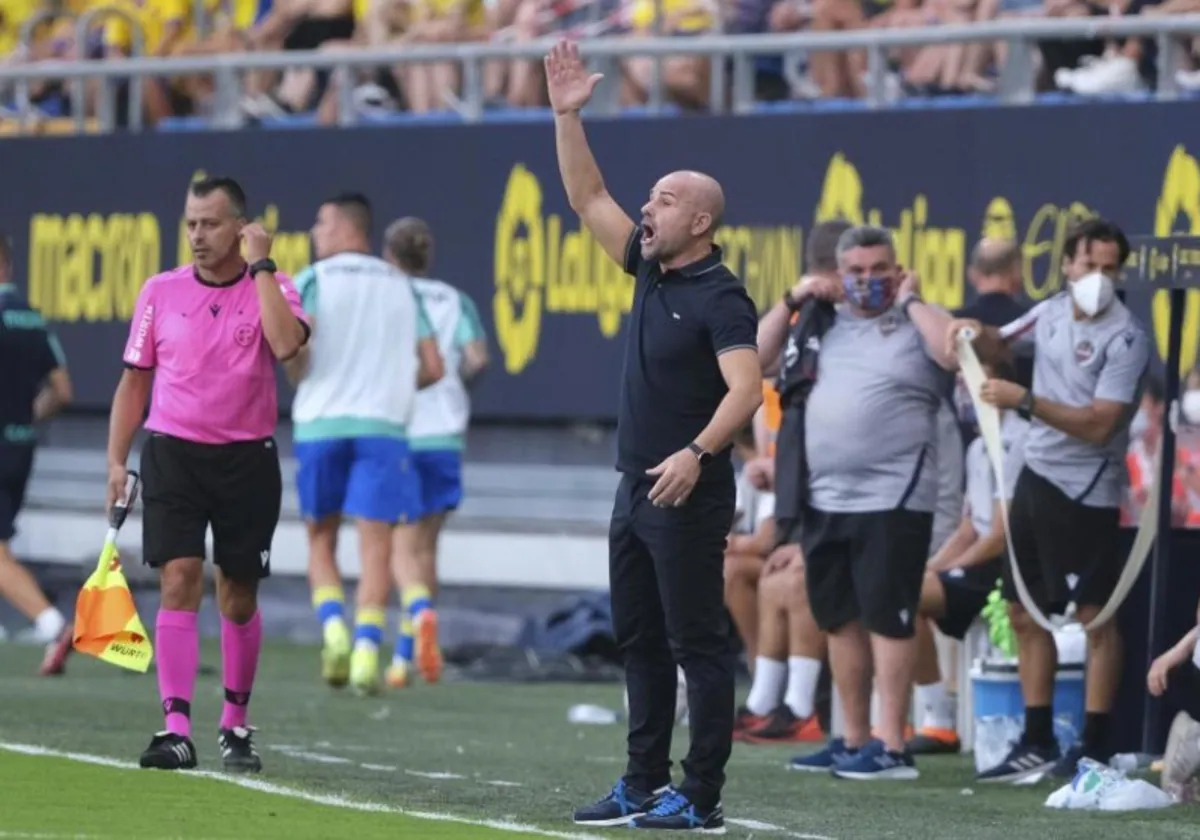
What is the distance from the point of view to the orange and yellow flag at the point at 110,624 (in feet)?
33.6

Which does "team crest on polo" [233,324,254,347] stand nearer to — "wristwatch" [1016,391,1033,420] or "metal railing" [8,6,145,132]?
"wristwatch" [1016,391,1033,420]

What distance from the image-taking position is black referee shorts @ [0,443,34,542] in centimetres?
1600

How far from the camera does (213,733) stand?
12398 millimetres

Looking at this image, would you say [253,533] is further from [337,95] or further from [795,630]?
[337,95]

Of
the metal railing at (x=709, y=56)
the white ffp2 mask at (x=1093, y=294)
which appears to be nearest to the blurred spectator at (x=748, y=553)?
the white ffp2 mask at (x=1093, y=294)

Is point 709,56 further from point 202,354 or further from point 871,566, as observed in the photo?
point 202,354

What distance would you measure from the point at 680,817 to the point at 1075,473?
10.2 ft

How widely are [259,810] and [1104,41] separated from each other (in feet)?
27.0

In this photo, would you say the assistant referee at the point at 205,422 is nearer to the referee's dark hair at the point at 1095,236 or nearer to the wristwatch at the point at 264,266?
the wristwatch at the point at 264,266

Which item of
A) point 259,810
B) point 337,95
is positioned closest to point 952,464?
point 259,810

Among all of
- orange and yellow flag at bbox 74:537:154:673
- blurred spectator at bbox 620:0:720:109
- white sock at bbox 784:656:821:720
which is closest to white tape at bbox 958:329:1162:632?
white sock at bbox 784:656:821:720

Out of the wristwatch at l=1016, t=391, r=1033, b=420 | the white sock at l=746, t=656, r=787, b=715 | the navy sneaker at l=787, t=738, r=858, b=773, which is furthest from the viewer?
the white sock at l=746, t=656, r=787, b=715

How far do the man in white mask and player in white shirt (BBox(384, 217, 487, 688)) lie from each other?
464cm

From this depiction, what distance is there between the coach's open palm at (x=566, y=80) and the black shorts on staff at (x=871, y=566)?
8.98ft
